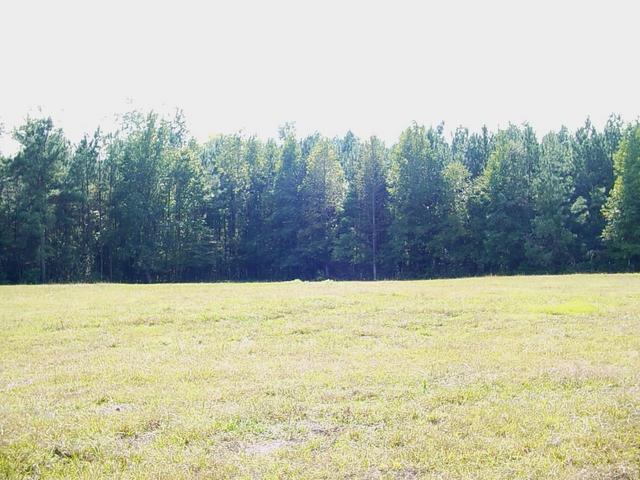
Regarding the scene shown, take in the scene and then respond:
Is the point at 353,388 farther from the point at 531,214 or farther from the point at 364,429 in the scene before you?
the point at 531,214

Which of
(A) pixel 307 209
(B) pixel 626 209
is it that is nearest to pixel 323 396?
(B) pixel 626 209

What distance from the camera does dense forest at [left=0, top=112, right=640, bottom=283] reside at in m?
45.0

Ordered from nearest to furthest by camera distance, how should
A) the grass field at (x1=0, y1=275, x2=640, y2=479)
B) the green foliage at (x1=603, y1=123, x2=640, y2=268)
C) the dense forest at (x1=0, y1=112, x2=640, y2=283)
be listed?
1. the grass field at (x1=0, y1=275, x2=640, y2=479)
2. the green foliage at (x1=603, y1=123, x2=640, y2=268)
3. the dense forest at (x1=0, y1=112, x2=640, y2=283)

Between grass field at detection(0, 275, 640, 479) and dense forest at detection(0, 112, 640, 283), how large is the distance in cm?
3395

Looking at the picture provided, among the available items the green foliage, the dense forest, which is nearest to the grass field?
the green foliage

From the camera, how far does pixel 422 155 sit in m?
52.2

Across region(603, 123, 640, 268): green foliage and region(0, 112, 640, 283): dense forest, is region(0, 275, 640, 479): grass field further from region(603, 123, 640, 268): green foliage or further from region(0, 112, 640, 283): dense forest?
region(0, 112, 640, 283): dense forest

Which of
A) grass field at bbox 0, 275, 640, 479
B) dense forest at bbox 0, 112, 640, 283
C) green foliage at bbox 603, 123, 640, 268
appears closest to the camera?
grass field at bbox 0, 275, 640, 479

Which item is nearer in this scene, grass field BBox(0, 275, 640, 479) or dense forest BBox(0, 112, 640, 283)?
grass field BBox(0, 275, 640, 479)

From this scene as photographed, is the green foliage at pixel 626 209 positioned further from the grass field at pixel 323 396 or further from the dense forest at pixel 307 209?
the grass field at pixel 323 396

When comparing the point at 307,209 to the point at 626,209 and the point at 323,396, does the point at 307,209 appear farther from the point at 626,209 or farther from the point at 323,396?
the point at 323,396

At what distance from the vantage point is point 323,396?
7.26 meters

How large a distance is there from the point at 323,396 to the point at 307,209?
47.3 meters

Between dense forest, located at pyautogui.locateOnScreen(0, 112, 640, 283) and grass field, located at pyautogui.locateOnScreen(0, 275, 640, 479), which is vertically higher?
dense forest, located at pyautogui.locateOnScreen(0, 112, 640, 283)
